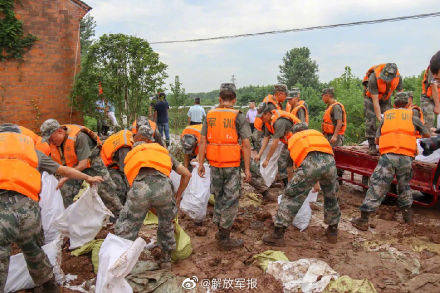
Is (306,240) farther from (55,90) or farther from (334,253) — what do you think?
(55,90)

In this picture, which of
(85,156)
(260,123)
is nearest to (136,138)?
(85,156)

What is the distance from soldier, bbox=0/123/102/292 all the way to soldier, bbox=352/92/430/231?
3.99 meters

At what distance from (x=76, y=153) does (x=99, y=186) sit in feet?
1.90

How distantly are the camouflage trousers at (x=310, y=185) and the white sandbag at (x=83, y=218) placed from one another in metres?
2.10

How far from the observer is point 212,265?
378 centimetres

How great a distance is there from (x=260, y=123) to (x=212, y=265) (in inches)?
139

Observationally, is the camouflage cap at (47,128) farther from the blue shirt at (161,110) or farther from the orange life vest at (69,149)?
the blue shirt at (161,110)

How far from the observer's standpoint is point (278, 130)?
16.3 ft

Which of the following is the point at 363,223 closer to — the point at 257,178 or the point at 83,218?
the point at 257,178

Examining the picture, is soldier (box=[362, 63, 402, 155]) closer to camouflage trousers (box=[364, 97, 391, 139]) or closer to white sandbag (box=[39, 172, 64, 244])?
camouflage trousers (box=[364, 97, 391, 139])

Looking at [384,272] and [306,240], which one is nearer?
[384,272]

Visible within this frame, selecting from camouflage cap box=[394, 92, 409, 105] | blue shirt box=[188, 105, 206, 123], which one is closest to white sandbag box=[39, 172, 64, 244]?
camouflage cap box=[394, 92, 409, 105]

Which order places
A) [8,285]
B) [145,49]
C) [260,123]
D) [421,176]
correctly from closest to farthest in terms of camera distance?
[8,285] < [421,176] < [260,123] < [145,49]

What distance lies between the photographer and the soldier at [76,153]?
3911mm
